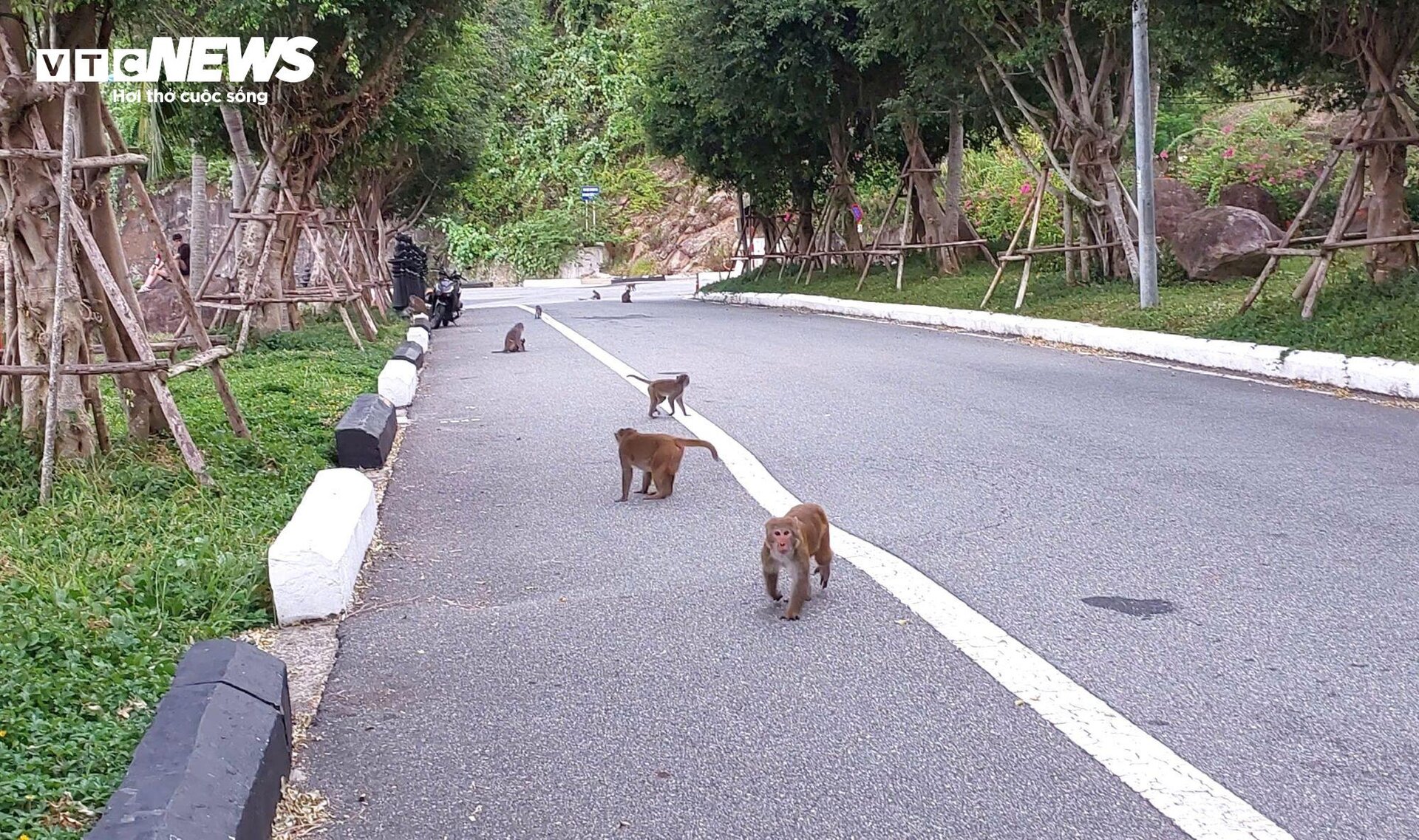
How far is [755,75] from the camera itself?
98.8 feet

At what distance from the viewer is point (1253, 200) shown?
83.0ft

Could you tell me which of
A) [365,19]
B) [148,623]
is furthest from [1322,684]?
[365,19]

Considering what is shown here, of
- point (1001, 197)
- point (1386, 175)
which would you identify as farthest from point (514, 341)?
point (1001, 197)

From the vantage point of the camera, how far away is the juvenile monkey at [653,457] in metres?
7.91

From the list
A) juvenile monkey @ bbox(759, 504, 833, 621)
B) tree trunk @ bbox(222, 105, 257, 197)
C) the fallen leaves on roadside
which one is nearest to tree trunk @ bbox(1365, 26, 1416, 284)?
juvenile monkey @ bbox(759, 504, 833, 621)

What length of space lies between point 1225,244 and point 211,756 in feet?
65.5

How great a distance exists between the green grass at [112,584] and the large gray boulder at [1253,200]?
63.9 ft

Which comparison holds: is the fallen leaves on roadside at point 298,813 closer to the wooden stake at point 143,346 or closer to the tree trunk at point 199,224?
the wooden stake at point 143,346

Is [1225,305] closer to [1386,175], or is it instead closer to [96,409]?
[1386,175]

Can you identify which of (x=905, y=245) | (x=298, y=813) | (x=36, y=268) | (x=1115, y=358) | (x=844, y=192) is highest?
(x=844, y=192)

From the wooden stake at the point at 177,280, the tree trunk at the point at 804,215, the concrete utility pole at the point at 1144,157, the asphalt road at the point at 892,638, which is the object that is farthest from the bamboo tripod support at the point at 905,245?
the wooden stake at the point at 177,280

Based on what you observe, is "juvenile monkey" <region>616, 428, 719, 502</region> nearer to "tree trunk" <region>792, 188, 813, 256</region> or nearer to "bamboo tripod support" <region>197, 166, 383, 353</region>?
"bamboo tripod support" <region>197, 166, 383, 353</region>

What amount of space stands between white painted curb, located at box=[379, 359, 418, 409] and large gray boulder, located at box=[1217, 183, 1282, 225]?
1715 cm

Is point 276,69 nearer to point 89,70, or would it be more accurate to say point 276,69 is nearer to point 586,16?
point 89,70
